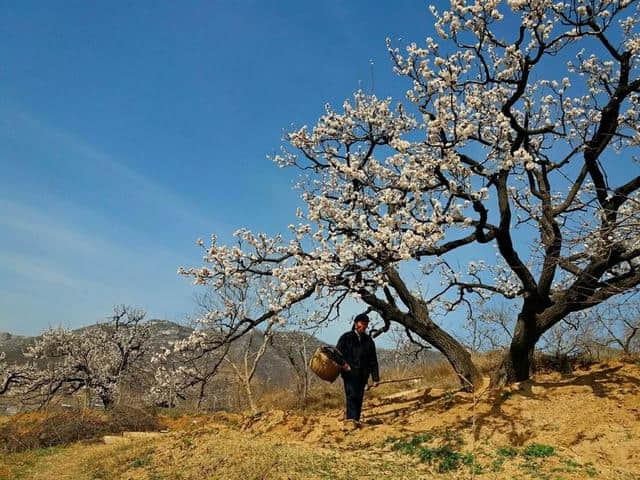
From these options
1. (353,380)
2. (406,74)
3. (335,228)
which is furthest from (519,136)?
(353,380)

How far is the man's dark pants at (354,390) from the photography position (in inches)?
416

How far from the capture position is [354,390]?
1060 centimetres

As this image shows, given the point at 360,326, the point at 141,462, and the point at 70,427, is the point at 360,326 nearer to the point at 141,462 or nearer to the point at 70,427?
the point at 141,462

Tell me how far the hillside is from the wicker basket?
0.98 metres

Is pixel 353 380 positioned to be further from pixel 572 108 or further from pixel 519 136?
pixel 572 108

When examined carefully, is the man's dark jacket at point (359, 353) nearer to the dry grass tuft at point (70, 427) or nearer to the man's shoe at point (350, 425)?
the man's shoe at point (350, 425)

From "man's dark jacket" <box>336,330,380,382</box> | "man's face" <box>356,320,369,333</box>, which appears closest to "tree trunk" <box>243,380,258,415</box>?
"man's dark jacket" <box>336,330,380,382</box>

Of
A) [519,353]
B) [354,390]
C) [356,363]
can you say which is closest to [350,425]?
[354,390]

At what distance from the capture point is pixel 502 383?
36.2 ft

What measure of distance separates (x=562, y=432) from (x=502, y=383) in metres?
2.45

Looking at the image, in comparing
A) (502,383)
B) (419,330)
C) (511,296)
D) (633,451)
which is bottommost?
(633,451)

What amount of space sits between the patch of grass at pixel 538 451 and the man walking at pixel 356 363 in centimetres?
328

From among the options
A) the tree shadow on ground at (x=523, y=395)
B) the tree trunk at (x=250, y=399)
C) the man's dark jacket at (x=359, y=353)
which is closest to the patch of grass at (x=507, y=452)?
the tree shadow on ground at (x=523, y=395)

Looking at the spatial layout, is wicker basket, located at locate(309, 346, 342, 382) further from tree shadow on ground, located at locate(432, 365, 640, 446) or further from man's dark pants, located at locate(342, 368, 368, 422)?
tree shadow on ground, located at locate(432, 365, 640, 446)
